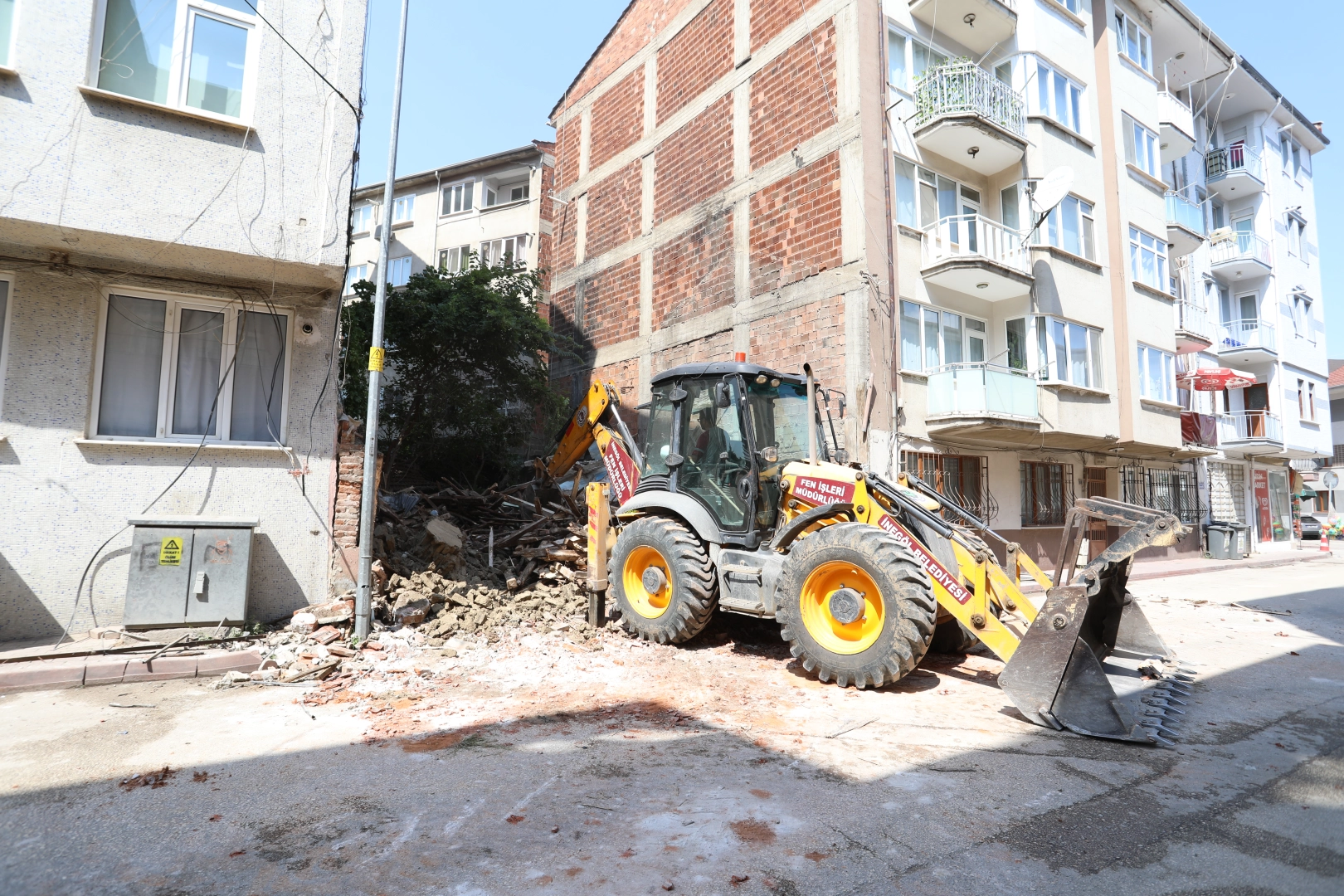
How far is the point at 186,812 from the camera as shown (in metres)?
3.57

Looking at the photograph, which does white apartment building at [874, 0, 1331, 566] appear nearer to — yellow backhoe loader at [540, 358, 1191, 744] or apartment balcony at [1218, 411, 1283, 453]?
apartment balcony at [1218, 411, 1283, 453]

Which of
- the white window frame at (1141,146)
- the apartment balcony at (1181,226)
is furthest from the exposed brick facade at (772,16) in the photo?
the apartment balcony at (1181,226)

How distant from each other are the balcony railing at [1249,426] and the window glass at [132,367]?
28336 millimetres

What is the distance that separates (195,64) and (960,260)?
40.0 feet

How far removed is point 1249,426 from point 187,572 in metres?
30.7

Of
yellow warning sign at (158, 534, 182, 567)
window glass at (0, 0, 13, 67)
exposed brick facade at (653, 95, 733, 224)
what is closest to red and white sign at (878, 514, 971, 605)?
yellow warning sign at (158, 534, 182, 567)

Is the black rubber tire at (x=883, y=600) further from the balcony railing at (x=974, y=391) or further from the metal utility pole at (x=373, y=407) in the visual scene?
the balcony railing at (x=974, y=391)

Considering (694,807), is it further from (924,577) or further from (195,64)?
(195,64)

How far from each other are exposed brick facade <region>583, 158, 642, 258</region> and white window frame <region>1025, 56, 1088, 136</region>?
31.0ft

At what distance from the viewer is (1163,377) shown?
19078 mm

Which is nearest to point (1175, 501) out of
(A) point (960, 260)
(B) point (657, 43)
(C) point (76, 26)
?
(A) point (960, 260)

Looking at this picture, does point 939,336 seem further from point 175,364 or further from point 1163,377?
point 175,364

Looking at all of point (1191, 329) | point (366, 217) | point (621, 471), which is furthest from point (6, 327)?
point (1191, 329)

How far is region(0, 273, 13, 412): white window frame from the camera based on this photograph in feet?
21.2
